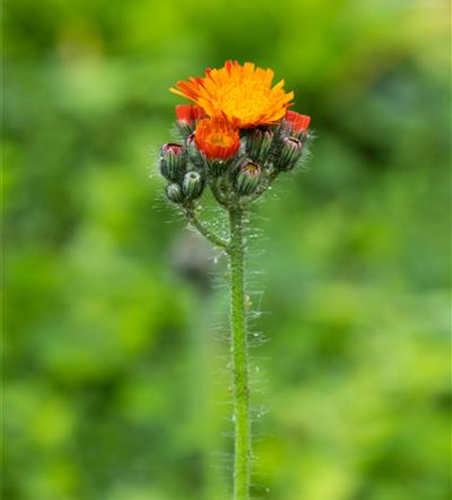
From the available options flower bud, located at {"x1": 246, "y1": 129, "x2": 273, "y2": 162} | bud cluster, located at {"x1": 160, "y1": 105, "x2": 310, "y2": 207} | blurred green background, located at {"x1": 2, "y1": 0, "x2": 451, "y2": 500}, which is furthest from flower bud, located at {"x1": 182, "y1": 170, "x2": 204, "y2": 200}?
blurred green background, located at {"x1": 2, "y1": 0, "x2": 451, "y2": 500}

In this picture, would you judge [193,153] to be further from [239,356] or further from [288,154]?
[239,356]

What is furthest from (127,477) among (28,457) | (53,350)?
(53,350)

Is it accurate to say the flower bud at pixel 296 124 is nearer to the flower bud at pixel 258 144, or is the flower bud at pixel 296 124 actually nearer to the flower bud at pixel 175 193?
the flower bud at pixel 258 144

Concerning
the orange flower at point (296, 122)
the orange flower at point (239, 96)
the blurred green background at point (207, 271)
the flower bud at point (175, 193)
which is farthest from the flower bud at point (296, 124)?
the blurred green background at point (207, 271)

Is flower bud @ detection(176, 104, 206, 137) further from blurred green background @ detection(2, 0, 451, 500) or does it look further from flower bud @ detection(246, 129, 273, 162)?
blurred green background @ detection(2, 0, 451, 500)

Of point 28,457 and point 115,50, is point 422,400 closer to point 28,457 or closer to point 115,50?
point 28,457

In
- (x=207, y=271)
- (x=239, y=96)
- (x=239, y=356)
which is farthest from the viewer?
(x=207, y=271)

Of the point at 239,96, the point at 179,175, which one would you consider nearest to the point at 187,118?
the point at 179,175
